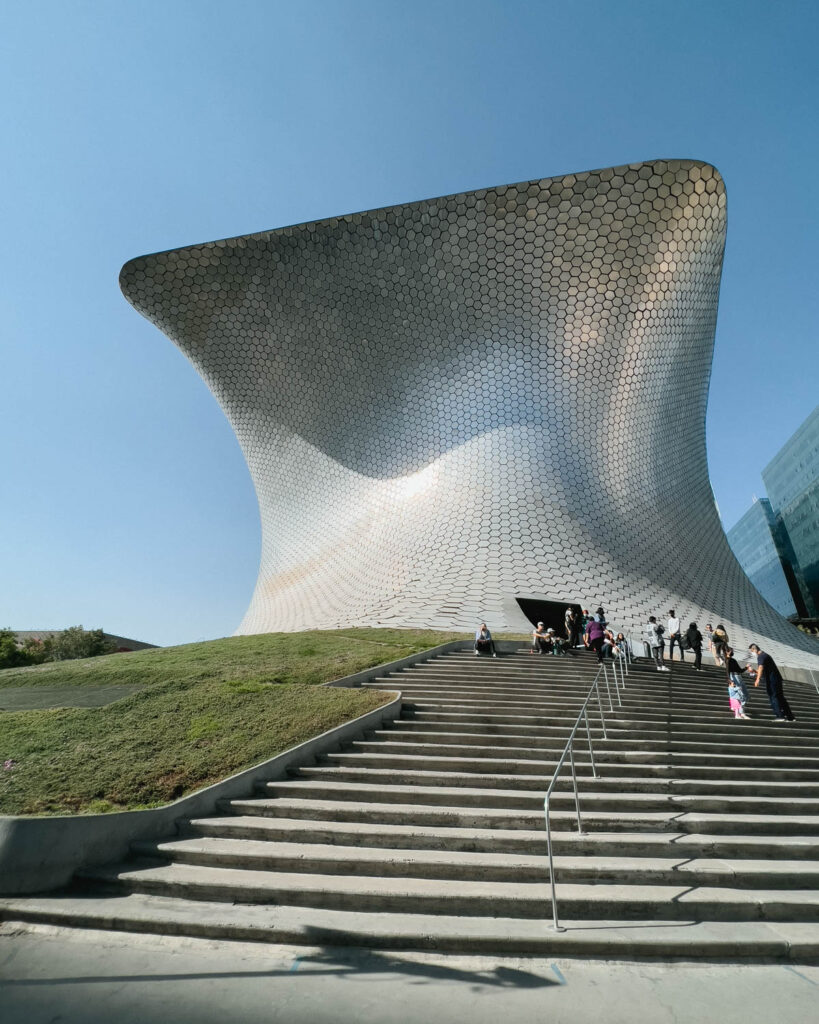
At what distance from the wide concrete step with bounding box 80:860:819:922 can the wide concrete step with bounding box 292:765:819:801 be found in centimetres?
147

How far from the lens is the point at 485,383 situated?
74.5 feet

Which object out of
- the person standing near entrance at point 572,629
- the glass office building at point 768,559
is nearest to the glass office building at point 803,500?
the glass office building at point 768,559

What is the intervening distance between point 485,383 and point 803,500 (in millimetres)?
35152

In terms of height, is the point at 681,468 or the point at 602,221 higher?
the point at 602,221

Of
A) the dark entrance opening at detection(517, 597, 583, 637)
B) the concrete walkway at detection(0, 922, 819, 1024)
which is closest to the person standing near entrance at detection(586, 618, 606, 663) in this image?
the dark entrance opening at detection(517, 597, 583, 637)

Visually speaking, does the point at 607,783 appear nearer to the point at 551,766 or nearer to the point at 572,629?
the point at 551,766

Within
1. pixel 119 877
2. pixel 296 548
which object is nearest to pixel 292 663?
pixel 119 877

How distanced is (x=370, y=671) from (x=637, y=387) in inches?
721

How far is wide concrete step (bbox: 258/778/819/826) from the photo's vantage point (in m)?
4.86

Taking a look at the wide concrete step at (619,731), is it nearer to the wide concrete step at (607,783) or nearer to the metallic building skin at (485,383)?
the wide concrete step at (607,783)

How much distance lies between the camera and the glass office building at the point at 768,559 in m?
48.8

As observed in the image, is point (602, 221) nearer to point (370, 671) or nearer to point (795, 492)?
point (370, 671)

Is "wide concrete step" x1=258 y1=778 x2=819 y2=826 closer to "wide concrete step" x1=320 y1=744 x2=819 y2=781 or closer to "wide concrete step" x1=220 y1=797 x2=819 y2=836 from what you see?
"wide concrete step" x1=220 y1=797 x2=819 y2=836

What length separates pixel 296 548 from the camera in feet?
80.3
